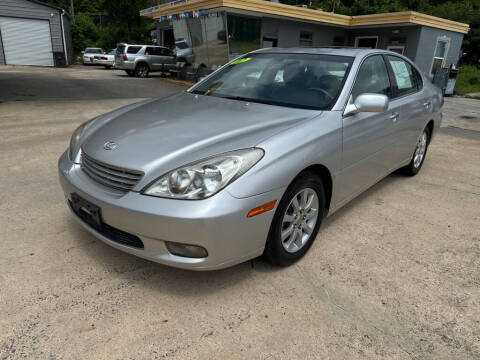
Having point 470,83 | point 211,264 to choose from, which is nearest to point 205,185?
point 211,264

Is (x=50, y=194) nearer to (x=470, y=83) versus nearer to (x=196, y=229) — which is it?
(x=196, y=229)

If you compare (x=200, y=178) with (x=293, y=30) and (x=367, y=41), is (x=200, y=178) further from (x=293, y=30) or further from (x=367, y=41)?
(x=367, y=41)

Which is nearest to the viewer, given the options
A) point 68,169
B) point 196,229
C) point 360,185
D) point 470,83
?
point 196,229

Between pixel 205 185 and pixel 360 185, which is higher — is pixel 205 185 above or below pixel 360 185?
above

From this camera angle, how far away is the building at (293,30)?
13.8 m

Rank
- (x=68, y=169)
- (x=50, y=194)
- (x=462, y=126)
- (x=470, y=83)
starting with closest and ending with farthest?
1. (x=68, y=169)
2. (x=50, y=194)
3. (x=462, y=126)
4. (x=470, y=83)

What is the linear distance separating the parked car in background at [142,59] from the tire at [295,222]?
1808 centimetres

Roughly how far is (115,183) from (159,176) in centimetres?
35

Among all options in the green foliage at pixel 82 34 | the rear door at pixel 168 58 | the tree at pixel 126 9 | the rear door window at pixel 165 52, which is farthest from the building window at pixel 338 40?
the green foliage at pixel 82 34

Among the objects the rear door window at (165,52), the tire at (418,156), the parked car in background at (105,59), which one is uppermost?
the rear door window at (165,52)

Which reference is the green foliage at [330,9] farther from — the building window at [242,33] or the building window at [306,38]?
the building window at [242,33]

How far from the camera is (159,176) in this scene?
2221mm

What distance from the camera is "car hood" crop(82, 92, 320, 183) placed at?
233 cm

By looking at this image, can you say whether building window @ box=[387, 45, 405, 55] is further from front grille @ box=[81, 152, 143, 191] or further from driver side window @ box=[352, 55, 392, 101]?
front grille @ box=[81, 152, 143, 191]
